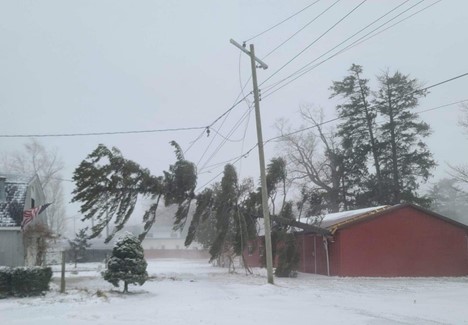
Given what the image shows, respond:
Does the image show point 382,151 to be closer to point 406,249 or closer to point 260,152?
point 406,249

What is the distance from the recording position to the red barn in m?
27.7

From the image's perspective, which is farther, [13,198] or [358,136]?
[358,136]

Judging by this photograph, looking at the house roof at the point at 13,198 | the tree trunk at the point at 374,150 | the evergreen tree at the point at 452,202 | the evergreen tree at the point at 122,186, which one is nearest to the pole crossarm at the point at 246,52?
the evergreen tree at the point at 122,186

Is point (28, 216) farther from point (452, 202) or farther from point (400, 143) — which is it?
point (452, 202)

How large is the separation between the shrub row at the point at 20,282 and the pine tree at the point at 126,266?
241 cm

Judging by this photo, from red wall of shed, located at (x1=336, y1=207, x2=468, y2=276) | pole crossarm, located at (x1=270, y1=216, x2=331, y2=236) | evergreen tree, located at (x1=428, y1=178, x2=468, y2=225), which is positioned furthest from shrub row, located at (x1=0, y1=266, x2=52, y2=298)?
evergreen tree, located at (x1=428, y1=178, x2=468, y2=225)

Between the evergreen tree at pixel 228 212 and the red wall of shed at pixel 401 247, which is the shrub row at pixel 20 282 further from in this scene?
the red wall of shed at pixel 401 247

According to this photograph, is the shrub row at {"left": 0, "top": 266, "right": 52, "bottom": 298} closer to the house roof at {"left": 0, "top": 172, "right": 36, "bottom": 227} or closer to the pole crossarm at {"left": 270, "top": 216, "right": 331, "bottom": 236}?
the house roof at {"left": 0, "top": 172, "right": 36, "bottom": 227}

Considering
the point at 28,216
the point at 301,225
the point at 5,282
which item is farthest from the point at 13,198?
the point at 301,225

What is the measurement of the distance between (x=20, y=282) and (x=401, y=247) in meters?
20.4

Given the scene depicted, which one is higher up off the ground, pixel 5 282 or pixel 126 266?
pixel 126 266

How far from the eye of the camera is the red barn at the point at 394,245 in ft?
90.8

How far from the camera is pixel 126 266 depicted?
1789cm

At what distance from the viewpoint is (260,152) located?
70.6ft
